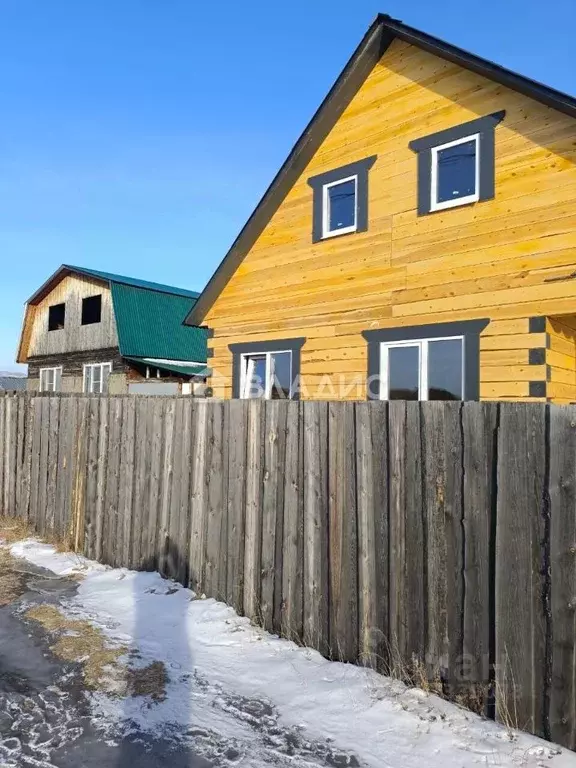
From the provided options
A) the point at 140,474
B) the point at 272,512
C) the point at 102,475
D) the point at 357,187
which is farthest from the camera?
Answer: the point at 357,187

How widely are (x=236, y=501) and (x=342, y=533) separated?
1.24 m

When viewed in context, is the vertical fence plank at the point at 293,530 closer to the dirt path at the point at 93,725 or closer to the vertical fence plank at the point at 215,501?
the vertical fence plank at the point at 215,501

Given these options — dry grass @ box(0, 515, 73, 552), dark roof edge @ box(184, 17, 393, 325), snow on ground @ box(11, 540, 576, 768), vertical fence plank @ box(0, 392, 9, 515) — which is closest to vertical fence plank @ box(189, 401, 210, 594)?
snow on ground @ box(11, 540, 576, 768)

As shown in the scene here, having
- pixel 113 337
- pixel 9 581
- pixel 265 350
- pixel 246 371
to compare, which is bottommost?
pixel 9 581

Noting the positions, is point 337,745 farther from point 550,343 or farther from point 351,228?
point 351,228

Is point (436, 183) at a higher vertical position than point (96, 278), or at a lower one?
lower

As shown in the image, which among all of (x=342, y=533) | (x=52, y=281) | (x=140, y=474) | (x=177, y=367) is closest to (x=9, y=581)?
(x=140, y=474)

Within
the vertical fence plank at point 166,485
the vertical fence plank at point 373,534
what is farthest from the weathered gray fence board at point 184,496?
the vertical fence plank at point 373,534

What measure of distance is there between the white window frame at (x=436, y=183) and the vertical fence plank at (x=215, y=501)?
5224 mm

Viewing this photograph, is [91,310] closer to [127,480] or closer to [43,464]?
[43,464]

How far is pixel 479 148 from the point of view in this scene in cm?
796

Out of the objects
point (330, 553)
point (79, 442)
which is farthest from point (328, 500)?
point (79, 442)

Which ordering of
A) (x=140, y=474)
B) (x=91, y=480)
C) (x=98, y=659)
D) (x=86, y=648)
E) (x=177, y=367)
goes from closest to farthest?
(x=98, y=659) → (x=86, y=648) → (x=140, y=474) → (x=91, y=480) → (x=177, y=367)

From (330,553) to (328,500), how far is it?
0.41m
